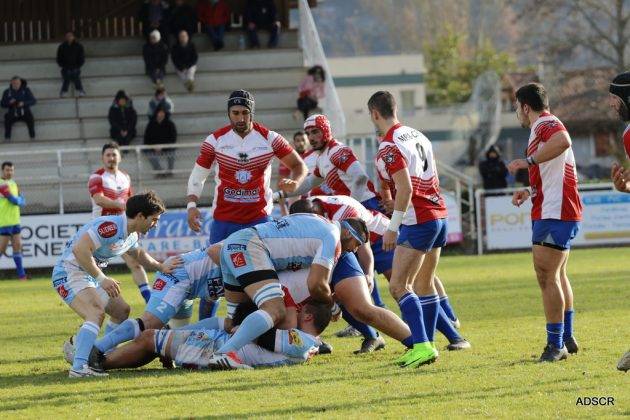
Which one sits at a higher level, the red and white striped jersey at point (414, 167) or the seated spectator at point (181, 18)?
the seated spectator at point (181, 18)

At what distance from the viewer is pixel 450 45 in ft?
293

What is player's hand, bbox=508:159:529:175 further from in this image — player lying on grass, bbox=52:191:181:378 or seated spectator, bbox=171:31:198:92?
seated spectator, bbox=171:31:198:92

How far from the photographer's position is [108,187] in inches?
654

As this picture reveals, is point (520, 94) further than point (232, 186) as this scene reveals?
No

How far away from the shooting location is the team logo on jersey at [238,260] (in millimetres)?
10000

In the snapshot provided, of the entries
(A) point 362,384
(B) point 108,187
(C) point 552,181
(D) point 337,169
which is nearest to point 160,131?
(B) point 108,187

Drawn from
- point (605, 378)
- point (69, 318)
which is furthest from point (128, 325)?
point (69, 318)

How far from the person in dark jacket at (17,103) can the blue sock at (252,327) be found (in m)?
19.6

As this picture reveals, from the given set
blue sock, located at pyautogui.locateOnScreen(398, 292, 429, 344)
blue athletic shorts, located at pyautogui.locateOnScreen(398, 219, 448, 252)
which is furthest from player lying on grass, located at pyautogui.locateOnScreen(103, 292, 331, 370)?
blue athletic shorts, located at pyautogui.locateOnScreen(398, 219, 448, 252)

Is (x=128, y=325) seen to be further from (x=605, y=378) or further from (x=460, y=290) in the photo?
(x=460, y=290)

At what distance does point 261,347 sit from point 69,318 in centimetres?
595

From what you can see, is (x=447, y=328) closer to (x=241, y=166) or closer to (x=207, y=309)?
(x=207, y=309)

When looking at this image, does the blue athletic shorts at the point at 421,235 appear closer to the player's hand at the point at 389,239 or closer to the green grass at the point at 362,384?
the player's hand at the point at 389,239

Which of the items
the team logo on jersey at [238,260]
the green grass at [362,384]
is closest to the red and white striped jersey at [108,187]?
the green grass at [362,384]
